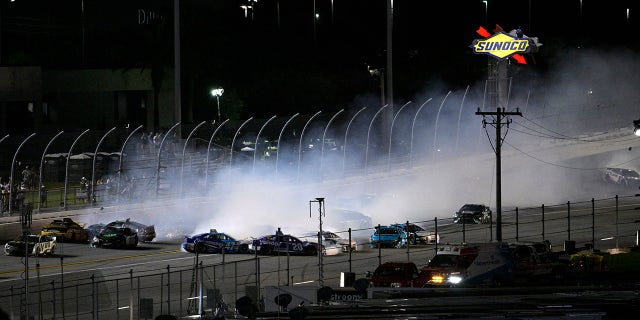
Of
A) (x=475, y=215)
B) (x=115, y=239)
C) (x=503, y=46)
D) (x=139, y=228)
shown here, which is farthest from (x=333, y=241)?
(x=503, y=46)

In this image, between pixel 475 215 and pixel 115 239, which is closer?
pixel 115 239

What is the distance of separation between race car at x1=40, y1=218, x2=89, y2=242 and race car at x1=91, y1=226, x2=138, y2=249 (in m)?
1.33

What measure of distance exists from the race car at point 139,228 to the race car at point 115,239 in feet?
3.47

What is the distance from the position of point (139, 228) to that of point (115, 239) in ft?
8.13

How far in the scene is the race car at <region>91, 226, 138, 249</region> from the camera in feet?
183

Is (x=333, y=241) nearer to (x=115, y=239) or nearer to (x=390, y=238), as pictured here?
(x=390, y=238)

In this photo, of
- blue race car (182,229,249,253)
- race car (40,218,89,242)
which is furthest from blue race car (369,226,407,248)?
race car (40,218,89,242)

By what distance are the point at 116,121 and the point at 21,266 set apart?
129 feet

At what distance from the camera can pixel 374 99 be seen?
356ft

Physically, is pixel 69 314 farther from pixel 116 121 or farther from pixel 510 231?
pixel 116 121

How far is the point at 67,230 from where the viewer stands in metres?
57.0

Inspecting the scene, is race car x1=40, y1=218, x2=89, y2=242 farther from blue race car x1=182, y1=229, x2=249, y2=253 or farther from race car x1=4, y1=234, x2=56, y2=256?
blue race car x1=182, y1=229, x2=249, y2=253

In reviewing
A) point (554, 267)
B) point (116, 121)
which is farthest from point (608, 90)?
point (554, 267)

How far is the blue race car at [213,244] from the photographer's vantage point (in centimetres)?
5278
